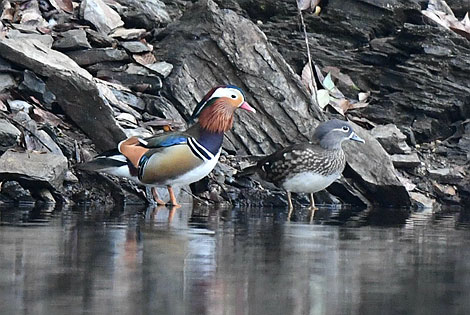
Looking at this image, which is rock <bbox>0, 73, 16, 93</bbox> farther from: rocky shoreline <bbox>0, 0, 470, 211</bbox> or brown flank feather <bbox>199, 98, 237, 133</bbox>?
brown flank feather <bbox>199, 98, 237, 133</bbox>

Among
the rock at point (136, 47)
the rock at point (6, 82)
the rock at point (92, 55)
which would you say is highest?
the rock at point (136, 47)

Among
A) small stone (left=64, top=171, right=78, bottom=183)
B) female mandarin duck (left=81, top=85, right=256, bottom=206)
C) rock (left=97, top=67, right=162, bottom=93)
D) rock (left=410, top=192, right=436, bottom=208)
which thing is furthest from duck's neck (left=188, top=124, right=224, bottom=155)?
rock (left=410, top=192, right=436, bottom=208)

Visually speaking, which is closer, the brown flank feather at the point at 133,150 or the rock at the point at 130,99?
the brown flank feather at the point at 133,150

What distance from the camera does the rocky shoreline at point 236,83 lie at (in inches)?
432

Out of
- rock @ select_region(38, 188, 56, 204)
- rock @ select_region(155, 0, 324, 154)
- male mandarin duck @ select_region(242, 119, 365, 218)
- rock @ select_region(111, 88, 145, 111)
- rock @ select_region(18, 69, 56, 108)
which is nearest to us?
rock @ select_region(38, 188, 56, 204)

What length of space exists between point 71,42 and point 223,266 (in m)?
7.42

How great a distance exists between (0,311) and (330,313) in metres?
1.30

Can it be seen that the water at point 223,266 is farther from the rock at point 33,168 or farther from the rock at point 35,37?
the rock at point 35,37

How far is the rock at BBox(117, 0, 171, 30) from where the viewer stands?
14.0 metres

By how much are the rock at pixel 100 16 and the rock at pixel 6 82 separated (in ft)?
6.19

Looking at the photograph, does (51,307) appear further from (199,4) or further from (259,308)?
(199,4)

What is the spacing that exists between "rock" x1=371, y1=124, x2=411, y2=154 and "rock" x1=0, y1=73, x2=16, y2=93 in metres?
4.15

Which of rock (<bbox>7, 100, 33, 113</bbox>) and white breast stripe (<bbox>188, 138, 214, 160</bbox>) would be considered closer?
white breast stripe (<bbox>188, 138, 214, 160</bbox>)

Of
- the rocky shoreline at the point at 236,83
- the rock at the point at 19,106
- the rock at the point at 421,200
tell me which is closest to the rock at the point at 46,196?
the rocky shoreline at the point at 236,83
